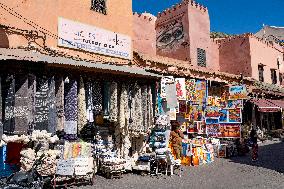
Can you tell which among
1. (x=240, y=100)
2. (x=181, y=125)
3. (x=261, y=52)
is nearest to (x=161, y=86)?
(x=181, y=125)

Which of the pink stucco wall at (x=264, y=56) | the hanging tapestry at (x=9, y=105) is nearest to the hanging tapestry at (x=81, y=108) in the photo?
the hanging tapestry at (x=9, y=105)

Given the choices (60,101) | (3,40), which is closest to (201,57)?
(60,101)

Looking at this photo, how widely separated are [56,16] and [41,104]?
3.69 m

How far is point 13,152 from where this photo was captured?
825cm

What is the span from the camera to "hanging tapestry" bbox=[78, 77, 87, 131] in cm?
932

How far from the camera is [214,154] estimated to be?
14180 millimetres

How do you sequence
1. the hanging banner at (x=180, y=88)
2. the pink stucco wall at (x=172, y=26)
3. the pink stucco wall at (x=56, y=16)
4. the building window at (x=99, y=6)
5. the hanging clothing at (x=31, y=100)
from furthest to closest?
the pink stucco wall at (x=172, y=26) → the hanging banner at (x=180, y=88) → the building window at (x=99, y=6) → the pink stucco wall at (x=56, y=16) → the hanging clothing at (x=31, y=100)

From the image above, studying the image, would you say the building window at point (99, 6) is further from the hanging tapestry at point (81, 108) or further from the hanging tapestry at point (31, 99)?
the hanging tapestry at point (31, 99)

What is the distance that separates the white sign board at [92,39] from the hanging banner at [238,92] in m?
5.18

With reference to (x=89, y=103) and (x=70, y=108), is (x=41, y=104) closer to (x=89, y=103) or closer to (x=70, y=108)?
(x=70, y=108)

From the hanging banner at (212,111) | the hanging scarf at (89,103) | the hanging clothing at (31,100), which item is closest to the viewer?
the hanging clothing at (31,100)

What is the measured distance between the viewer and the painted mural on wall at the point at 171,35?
21250 mm

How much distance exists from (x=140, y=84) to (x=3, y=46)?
468 cm

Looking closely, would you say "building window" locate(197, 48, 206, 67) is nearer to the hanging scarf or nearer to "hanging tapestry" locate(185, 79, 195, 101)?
"hanging tapestry" locate(185, 79, 195, 101)
